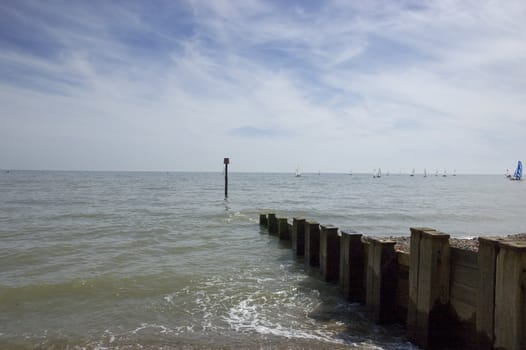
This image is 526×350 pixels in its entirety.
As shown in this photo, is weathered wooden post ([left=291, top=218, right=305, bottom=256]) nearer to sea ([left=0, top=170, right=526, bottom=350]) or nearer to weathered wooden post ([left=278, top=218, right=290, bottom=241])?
sea ([left=0, top=170, right=526, bottom=350])

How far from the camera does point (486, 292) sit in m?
4.91

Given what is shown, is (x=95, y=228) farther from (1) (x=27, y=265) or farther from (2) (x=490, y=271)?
(2) (x=490, y=271)

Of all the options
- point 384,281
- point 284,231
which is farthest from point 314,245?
point 284,231

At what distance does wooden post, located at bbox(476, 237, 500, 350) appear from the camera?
4812 mm

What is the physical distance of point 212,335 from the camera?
6715 mm

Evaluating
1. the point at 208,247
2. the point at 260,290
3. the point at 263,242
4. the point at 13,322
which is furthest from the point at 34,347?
the point at 263,242

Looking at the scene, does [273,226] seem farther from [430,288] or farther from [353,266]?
[430,288]

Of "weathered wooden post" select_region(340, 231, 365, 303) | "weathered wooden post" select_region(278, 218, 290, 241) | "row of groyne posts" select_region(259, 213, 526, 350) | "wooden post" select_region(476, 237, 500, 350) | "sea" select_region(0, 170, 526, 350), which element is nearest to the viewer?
"row of groyne posts" select_region(259, 213, 526, 350)

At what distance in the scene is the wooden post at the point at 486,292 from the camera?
4812mm

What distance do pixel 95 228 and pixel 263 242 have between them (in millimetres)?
8833

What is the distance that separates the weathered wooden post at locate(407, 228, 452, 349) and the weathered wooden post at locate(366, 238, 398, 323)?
0.78m

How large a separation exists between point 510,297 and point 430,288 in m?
→ 1.29

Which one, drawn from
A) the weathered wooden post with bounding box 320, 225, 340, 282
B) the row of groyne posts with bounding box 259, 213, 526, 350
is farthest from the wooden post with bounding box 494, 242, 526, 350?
the weathered wooden post with bounding box 320, 225, 340, 282

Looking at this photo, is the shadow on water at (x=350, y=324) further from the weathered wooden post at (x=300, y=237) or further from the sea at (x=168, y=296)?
the weathered wooden post at (x=300, y=237)
